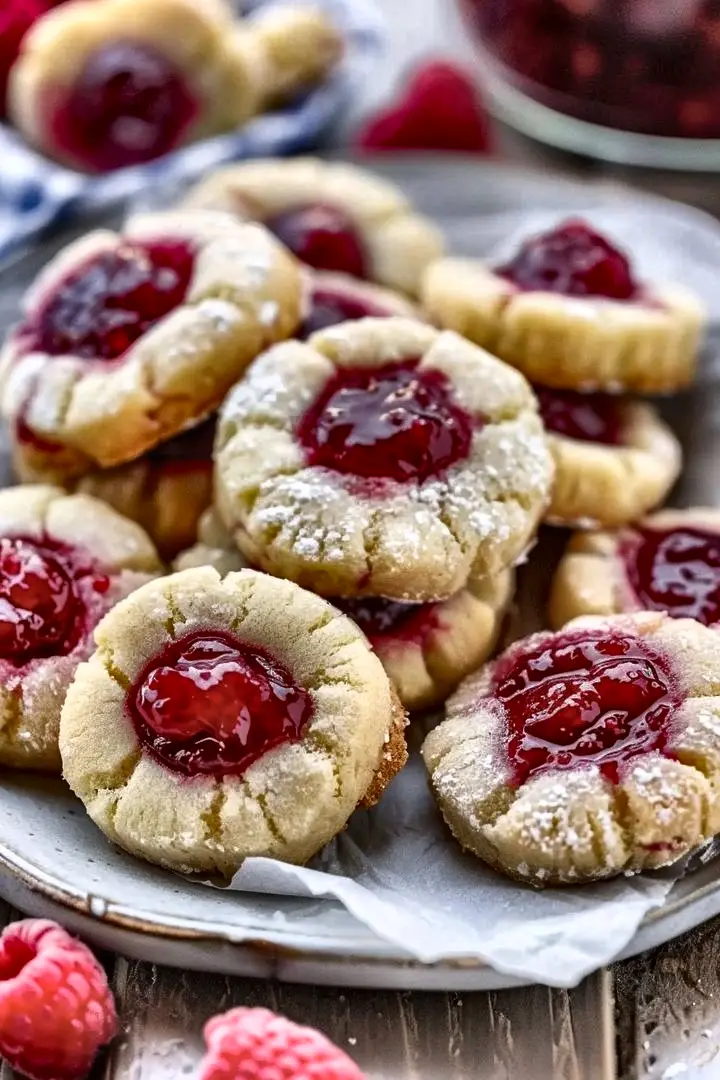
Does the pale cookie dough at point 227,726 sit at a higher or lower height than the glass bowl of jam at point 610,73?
lower

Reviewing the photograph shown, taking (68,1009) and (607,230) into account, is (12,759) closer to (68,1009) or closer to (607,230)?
(68,1009)

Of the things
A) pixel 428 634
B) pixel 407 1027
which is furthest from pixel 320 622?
pixel 407 1027

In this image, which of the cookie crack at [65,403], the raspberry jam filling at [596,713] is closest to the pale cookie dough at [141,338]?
the cookie crack at [65,403]

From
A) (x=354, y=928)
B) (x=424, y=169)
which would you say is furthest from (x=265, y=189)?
(x=354, y=928)

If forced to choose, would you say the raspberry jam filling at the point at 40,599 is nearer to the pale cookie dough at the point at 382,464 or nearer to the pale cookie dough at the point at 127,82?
the pale cookie dough at the point at 382,464

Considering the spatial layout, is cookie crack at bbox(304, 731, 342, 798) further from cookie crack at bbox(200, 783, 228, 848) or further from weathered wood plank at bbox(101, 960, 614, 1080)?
weathered wood plank at bbox(101, 960, 614, 1080)

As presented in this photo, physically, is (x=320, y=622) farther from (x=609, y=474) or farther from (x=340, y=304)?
(x=340, y=304)
